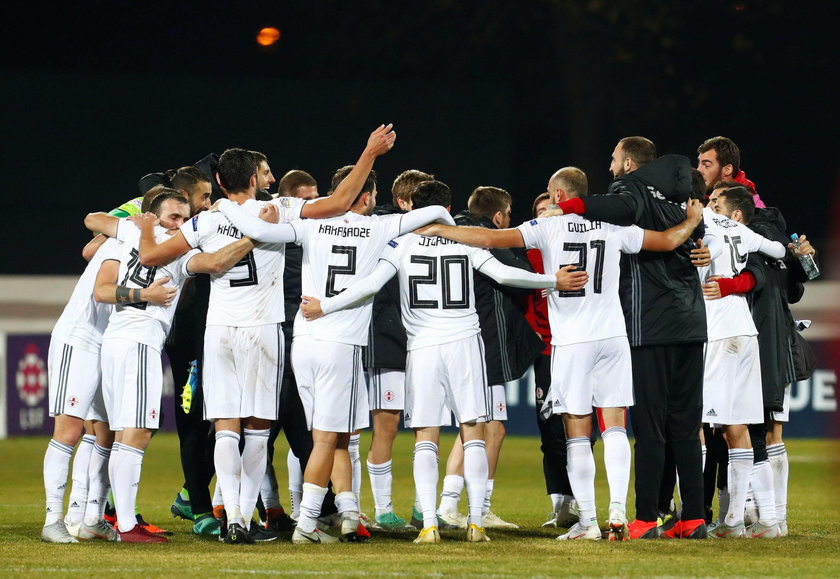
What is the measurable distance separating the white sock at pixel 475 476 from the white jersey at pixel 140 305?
1898 millimetres

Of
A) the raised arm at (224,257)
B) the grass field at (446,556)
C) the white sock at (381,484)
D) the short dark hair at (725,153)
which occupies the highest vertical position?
the short dark hair at (725,153)

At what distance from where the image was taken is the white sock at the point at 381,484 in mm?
8445

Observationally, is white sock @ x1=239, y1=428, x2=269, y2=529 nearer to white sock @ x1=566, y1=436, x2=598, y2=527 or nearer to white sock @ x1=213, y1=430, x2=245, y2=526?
white sock @ x1=213, y1=430, x2=245, y2=526

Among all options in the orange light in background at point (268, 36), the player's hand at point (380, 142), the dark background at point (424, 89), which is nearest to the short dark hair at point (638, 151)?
the player's hand at point (380, 142)

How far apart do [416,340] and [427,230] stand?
25.4 inches

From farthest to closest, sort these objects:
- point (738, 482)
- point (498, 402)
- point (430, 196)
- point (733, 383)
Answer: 1. point (498, 402)
2. point (733, 383)
3. point (738, 482)
4. point (430, 196)

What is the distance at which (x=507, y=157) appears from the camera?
82.2ft

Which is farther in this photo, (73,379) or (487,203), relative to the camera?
(487,203)

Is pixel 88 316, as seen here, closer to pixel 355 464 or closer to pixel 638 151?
pixel 355 464

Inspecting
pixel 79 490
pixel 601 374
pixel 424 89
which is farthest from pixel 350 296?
pixel 424 89

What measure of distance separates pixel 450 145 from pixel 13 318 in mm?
9491

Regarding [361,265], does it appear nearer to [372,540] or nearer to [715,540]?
[372,540]

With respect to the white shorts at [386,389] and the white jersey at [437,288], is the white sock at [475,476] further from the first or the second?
the white shorts at [386,389]

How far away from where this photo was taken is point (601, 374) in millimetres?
7703
